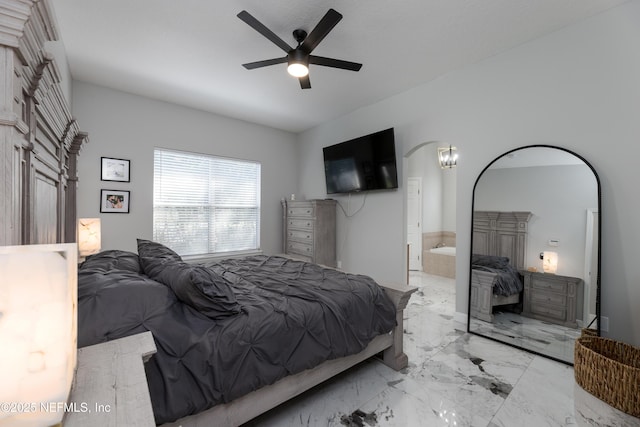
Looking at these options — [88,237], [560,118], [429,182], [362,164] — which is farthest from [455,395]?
[429,182]

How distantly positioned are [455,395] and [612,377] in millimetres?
865

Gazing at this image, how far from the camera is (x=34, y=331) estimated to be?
1.82ft

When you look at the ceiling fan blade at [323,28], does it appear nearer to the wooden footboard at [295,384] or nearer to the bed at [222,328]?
the bed at [222,328]

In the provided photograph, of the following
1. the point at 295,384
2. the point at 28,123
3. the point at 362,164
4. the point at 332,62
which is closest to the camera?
the point at 28,123

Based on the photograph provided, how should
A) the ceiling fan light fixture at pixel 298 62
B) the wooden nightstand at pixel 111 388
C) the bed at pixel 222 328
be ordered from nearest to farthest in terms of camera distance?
the wooden nightstand at pixel 111 388 → the bed at pixel 222 328 → the ceiling fan light fixture at pixel 298 62

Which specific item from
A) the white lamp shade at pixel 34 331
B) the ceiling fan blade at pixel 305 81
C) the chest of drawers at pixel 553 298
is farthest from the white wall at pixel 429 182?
the white lamp shade at pixel 34 331

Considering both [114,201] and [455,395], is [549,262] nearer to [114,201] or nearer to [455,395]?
[455,395]

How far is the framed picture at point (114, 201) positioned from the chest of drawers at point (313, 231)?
8.02 feet

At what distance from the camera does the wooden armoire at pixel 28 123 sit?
84cm

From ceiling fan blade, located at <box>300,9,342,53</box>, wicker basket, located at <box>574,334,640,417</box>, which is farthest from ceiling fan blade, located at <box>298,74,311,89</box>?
wicker basket, located at <box>574,334,640,417</box>

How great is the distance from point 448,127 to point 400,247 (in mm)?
1611

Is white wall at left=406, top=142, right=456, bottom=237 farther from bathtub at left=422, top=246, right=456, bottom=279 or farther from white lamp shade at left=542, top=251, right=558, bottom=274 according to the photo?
white lamp shade at left=542, top=251, right=558, bottom=274

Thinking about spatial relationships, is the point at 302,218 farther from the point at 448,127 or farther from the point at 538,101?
the point at 538,101

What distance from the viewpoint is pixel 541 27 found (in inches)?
98.1
